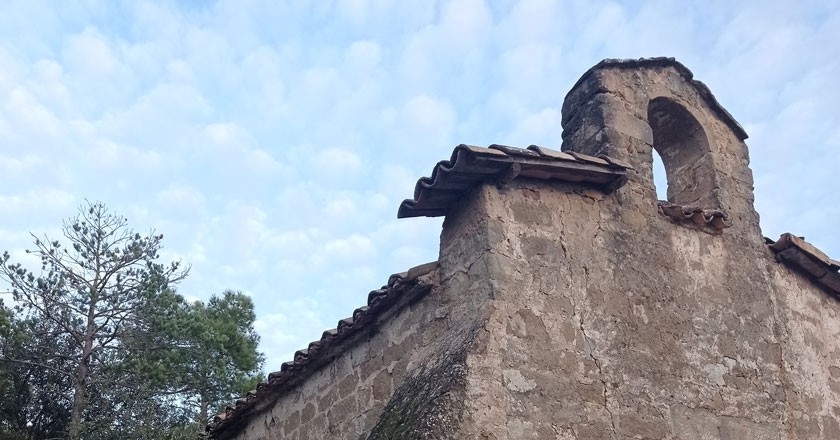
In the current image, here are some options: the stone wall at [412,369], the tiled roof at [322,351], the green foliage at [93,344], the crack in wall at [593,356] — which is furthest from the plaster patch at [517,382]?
the green foliage at [93,344]

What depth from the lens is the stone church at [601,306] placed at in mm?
4066

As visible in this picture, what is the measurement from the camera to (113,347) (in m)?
10.2

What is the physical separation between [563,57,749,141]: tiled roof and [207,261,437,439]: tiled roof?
6.23ft

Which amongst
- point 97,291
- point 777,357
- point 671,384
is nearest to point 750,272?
point 777,357

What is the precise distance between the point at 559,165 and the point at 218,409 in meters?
9.22

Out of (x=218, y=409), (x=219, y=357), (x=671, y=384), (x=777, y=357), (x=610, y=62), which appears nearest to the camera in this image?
(x=671, y=384)

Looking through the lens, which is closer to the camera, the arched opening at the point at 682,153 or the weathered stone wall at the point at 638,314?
the weathered stone wall at the point at 638,314

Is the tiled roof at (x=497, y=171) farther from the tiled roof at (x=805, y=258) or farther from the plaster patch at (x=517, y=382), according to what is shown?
the tiled roof at (x=805, y=258)

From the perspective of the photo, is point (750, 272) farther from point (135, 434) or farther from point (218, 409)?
point (218, 409)

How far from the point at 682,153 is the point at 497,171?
2309mm

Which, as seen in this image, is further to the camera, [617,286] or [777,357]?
[777,357]

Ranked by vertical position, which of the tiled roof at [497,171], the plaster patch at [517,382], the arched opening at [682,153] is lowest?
the plaster patch at [517,382]

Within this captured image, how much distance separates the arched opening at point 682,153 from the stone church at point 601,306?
1 centimetres

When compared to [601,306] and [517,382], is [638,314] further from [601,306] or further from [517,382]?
[517,382]
